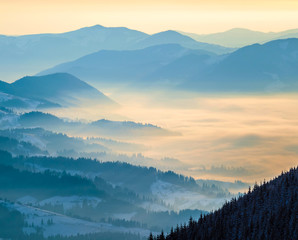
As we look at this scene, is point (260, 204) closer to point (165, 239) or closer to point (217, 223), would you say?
point (217, 223)

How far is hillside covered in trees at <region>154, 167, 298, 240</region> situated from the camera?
442 ft

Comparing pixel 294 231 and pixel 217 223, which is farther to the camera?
pixel 217 223

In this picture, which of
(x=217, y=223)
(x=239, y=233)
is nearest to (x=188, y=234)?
(x=217, y=223)

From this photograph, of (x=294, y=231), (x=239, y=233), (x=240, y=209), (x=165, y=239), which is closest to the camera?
(x=294, y=231)

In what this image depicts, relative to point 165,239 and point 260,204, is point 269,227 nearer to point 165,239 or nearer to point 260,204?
point 260,204

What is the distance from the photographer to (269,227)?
135125mm

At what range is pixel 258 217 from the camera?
142 m

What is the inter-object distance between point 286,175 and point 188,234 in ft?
86.4

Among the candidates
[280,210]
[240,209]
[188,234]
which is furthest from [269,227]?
[188,234]

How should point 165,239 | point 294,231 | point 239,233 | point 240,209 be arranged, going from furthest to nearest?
point 165,239 → point 240,209 → point 239,233 → point 294,231

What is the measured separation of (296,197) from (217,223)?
2003 centimetres

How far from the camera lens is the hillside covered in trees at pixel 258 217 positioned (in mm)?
134625

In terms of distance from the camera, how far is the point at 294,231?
131 m

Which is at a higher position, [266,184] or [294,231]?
[266,184]
